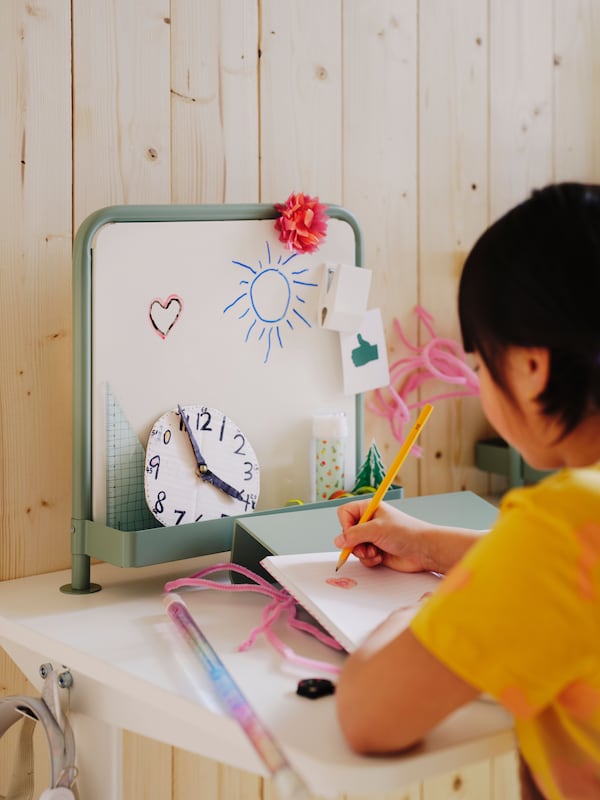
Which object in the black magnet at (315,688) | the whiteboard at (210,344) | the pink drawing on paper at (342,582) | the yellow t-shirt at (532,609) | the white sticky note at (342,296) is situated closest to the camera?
the yellow t-shirt at (532,609)

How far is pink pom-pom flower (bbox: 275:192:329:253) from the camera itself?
1.11m

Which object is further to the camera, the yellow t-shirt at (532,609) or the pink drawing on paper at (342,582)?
the pink drawing on paper at (342,582)

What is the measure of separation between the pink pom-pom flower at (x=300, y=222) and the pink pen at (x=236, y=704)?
433 mm

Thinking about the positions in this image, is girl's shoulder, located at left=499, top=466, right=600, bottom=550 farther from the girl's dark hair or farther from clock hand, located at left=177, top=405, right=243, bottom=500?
clock hand, located at left=177, top=405, right=243, bottom=500

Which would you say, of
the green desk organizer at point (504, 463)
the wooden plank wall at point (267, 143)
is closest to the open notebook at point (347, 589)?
the wooden plank wall at point (267, 143)

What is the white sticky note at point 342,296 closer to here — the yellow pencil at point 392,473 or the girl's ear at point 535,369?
the yellow pencil at point 392,473

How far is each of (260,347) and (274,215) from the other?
6.1 inches

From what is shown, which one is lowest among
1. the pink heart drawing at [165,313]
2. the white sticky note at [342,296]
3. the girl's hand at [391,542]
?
the girl's hand at [391,542]

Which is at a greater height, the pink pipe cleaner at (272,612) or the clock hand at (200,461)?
the clock hand at (200,461)

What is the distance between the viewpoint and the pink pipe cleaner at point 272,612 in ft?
2.65

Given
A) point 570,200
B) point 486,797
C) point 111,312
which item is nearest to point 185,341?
point 111,312

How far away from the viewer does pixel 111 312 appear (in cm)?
100

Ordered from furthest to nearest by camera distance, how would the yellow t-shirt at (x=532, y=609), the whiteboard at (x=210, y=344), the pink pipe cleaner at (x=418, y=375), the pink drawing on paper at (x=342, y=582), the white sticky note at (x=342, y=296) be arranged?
1. the pink pipe cleaner at (x=418, y=375)
2. the white sticky note at (x=342, y=296)
3. the whiteboard at (x=210, y=344)
4. the pink drawing on paper at (x=342, y=582)
5. the yellow t-shirt at (x=532, y=609)

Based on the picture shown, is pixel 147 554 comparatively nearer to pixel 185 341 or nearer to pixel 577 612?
pixel 185 341
